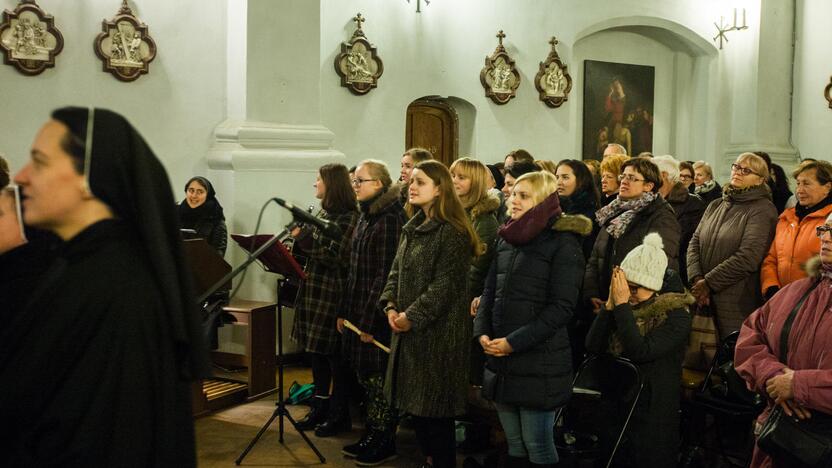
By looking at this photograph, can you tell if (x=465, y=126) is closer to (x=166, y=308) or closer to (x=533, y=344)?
(x=533, y=344)

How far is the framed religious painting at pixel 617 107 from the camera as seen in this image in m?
12.3

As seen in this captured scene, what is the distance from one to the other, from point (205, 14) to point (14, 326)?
6.67 meters

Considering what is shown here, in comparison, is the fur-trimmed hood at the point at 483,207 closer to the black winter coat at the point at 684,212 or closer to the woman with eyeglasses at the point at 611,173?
the woman with eyeglasses at the point at 611,173

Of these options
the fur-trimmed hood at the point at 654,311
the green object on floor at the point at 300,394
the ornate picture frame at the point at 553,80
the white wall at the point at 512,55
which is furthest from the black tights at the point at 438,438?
the ornate picture frame at the point at 553,80

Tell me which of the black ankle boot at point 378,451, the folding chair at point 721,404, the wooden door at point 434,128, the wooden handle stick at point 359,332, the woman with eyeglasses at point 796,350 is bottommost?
the black ankle boot at point 378,451

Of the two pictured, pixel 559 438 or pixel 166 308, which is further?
pixel 559 438

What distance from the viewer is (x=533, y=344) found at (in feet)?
13.8

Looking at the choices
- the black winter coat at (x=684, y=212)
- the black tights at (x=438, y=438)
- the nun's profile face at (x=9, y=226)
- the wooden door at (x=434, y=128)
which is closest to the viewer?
the nun's profile face at (x=9, y=226)

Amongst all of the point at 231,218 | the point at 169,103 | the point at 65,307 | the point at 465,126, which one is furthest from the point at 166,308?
the point at 465,126

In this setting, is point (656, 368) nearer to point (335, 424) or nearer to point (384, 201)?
point (384, 201)

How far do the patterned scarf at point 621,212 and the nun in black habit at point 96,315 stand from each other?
3706 millimetres

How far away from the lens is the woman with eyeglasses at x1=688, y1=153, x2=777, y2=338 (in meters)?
5.88

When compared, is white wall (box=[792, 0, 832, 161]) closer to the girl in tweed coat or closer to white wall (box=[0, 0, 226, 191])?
white wall (box=[0, 0, 226, 191])

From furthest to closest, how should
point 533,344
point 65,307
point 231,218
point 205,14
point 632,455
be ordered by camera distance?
point 205,14 < point 231,218 < point 632,455 < point 533,344 < point 65,307
